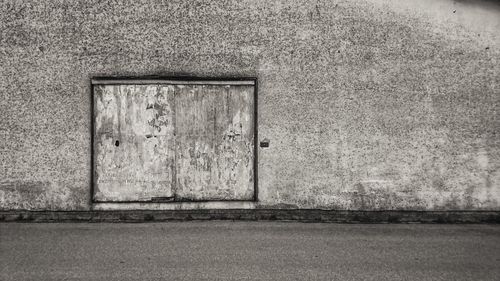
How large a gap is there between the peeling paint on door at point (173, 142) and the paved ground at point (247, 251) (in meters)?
0.59

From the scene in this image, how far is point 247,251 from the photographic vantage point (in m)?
6.37

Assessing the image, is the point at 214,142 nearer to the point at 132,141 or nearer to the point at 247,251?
the point at 132,141

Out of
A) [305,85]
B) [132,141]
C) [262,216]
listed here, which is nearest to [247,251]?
[262,216]

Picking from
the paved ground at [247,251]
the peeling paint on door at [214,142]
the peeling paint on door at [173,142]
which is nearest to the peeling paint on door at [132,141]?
the peeling paint on door at [173,142]

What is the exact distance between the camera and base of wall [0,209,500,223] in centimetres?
788

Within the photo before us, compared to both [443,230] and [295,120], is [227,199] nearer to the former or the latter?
[295,120]

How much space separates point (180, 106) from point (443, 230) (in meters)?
4.31

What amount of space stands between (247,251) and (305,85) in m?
2.93

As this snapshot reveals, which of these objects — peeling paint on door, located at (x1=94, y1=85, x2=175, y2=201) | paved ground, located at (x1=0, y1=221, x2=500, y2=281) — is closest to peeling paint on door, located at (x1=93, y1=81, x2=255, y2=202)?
peeling paint on door, located at (x1=94, y1=85, x2=175, y2=201)

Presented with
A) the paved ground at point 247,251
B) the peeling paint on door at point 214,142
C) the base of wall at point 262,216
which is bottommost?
the paved ground at point 247,251

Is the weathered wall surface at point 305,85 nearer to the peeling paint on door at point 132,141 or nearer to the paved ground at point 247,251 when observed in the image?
the peeling paint on door at point 132,141

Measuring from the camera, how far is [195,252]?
629 centimetres

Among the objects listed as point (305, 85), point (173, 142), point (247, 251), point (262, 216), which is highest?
point (305, 85)

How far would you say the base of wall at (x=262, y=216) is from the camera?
7.88 meters
